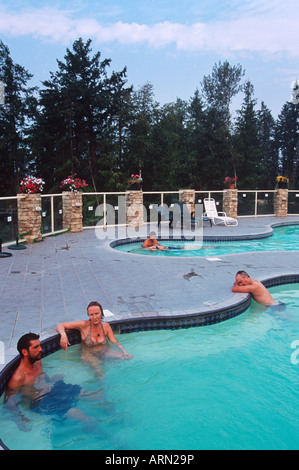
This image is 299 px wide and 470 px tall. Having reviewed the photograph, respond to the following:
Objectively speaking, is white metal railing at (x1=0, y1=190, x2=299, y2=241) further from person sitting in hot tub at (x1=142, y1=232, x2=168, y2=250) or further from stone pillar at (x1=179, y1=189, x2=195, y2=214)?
person sitting in hot tub at (x1=142, y1=232, x2=168, y2=250)

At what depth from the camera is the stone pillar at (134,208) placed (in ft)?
52.7

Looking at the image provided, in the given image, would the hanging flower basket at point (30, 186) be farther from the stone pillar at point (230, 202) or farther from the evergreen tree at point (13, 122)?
the evergreen tree at point (13, 122)

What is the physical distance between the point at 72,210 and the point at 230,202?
8355 mm

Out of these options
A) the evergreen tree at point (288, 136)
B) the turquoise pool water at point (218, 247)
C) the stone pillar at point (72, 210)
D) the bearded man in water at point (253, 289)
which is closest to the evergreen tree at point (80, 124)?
the stone pillar at point (72, 210)

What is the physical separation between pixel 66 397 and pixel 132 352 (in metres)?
1.20

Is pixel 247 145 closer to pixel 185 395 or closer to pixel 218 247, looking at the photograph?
pixel 218 247

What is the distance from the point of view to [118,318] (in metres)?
5.61

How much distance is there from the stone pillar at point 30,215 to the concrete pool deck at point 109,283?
629 millimetres

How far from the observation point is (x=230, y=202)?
19.3 metres

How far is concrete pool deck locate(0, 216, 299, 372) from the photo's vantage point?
5672 millimetres

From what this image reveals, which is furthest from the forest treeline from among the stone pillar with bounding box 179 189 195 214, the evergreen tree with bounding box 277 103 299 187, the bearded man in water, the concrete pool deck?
the bearded man in water

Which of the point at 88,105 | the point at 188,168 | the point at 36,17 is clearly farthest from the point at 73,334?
the point at 188,168

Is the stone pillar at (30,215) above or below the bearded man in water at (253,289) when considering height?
above

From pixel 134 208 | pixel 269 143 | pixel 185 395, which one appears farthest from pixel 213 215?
pixel 269 143
